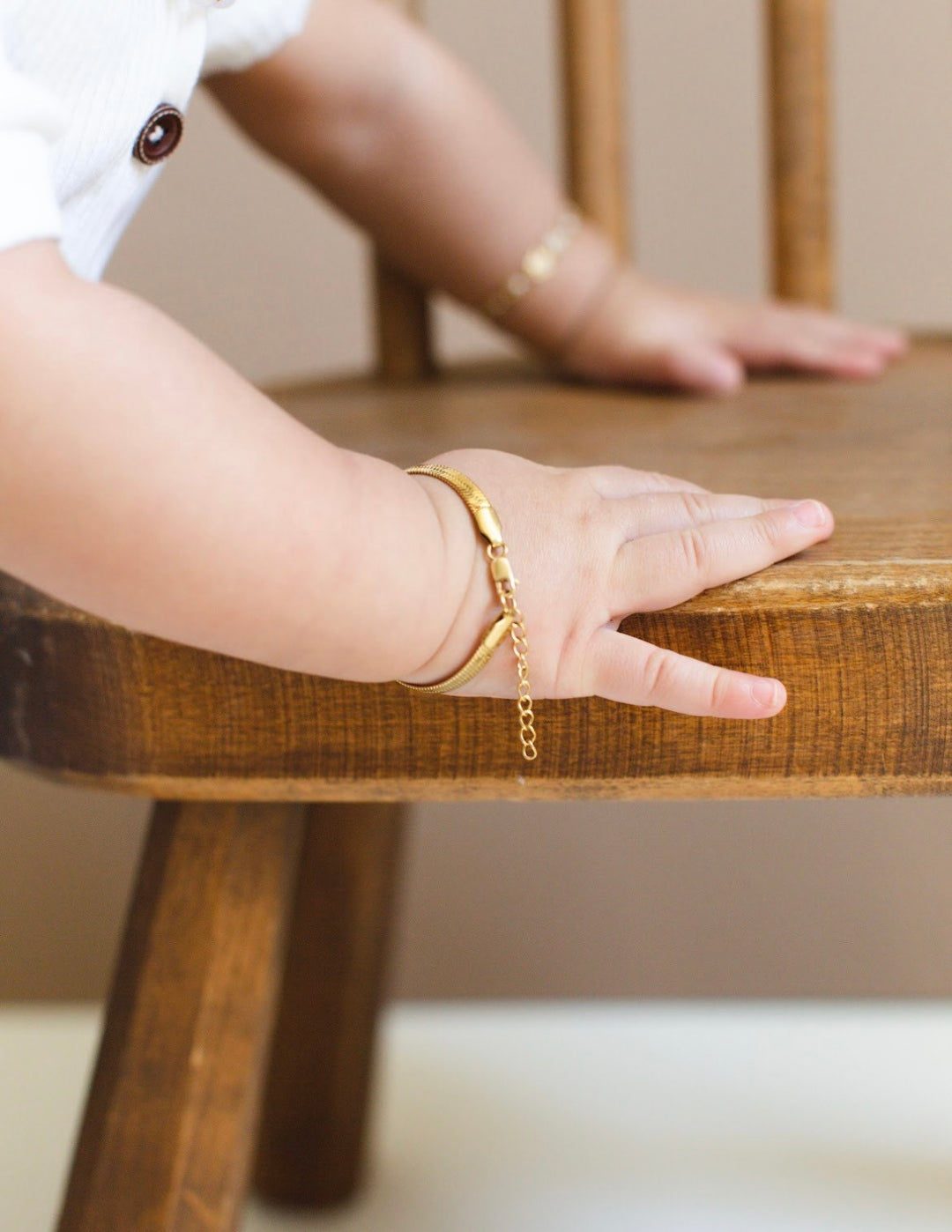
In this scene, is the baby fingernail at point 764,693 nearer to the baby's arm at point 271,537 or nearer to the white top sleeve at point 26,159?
the baby's arm at point 271,537

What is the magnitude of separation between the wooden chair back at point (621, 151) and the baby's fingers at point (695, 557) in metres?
0.33

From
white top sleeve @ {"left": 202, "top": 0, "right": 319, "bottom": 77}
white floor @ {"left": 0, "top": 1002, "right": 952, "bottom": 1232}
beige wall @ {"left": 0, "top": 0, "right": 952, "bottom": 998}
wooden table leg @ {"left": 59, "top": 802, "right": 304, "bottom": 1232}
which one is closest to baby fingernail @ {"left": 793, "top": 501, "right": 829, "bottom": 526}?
wooden table leg @ {"left": 59, "top": 802, "right": 304, "bottom": 1232}

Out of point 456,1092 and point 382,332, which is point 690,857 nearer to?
point 456,1092

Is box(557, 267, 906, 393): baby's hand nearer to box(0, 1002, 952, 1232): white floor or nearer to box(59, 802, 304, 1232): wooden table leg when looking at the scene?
box(59, 802, 304, 1232): wooden table leg

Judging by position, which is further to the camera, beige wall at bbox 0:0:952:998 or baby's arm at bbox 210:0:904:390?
beige wall at bbox 0:0:952:998

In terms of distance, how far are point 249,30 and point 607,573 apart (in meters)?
0.27

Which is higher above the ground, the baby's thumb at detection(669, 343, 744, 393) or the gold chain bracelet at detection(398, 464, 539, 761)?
the baby's thumb at detection(669, 343, 744, 393)

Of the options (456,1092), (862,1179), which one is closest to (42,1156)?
(456,1092)

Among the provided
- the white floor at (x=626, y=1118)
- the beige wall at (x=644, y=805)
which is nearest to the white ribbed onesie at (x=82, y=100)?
the white floor at (x=626, y=1118)

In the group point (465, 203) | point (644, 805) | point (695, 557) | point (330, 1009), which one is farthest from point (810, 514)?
point (644, 805)

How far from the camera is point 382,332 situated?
605mm

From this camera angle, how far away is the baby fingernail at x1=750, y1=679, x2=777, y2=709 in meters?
0.27

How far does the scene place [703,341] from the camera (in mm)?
538

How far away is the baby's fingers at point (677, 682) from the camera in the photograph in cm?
27
